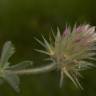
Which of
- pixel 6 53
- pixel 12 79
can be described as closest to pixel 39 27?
pixel 6 53

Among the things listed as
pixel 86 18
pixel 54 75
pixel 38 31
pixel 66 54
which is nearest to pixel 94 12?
pixel 86 18

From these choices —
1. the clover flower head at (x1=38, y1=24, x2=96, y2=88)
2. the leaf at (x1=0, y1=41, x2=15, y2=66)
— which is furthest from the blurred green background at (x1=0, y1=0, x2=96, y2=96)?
the clover flower head at (x1=38, y1=24, x2=96, y2=88)

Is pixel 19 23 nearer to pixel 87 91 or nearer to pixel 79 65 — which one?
pixel 87 91

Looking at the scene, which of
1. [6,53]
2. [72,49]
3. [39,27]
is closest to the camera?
[72,49]

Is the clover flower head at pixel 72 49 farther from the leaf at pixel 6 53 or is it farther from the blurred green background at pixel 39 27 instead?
the blurred green background at pixel 39 27

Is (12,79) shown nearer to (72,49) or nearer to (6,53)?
(6,53)

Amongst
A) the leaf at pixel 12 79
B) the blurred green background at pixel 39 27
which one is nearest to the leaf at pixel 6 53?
the leaf at pixel 12 79
